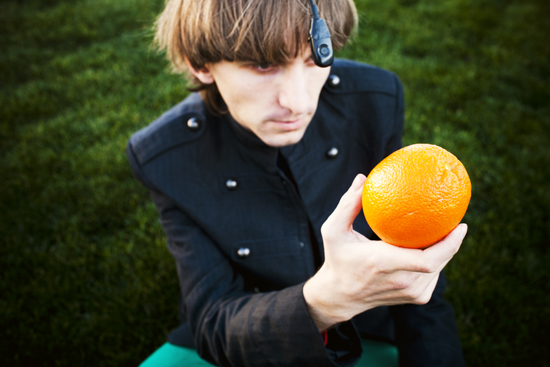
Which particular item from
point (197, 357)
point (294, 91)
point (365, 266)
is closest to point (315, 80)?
point (294, 91)

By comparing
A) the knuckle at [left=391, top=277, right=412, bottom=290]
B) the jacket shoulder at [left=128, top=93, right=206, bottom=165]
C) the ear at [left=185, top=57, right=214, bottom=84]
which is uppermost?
the ear at [left=185, top=57, right=214, bottom=84]

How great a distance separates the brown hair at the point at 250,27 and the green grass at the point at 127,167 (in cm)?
185

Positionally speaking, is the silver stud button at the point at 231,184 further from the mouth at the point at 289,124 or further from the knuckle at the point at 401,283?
the knuckle at the point at 401,283

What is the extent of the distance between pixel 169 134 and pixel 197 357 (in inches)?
43.9

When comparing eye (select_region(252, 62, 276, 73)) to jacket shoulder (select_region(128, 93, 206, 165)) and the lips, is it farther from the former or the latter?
jacket shoulder (select_region(128, 93, 206, 165))

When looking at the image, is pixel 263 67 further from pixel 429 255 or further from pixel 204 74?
pixel 429 255

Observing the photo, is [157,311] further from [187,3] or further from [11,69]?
[11,69]

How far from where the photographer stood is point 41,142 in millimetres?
3918

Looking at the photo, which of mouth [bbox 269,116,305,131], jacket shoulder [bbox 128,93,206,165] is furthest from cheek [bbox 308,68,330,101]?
jacket shoulder [bbox 128,93,206,165]

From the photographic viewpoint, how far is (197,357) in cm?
192

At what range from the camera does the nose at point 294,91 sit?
141cm

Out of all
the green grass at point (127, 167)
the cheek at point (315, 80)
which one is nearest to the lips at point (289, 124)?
the cheek at point (315, 80)

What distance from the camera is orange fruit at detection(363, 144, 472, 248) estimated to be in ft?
3.32

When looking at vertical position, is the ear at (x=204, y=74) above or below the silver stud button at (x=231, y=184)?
above
